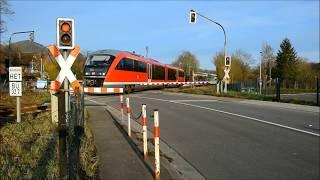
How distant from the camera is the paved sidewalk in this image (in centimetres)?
802

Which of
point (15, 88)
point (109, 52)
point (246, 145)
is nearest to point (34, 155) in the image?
point (246, 145)

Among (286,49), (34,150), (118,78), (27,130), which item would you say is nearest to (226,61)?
(118,78)

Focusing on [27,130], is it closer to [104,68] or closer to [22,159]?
[22,159]

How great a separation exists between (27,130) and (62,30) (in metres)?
5.64

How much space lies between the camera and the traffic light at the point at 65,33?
28.6 ft

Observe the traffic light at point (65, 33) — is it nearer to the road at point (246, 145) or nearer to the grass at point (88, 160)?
the grass at point (88, 160)

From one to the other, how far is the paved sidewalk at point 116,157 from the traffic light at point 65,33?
2.26 metres

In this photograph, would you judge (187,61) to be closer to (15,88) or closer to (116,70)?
(116,70)

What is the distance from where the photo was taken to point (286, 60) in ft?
330

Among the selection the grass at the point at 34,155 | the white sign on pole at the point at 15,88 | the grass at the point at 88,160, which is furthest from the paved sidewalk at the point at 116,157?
A: the white sign on pole at the point at 15,88

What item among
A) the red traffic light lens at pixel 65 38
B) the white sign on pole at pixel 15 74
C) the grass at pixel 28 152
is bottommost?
the grass at pixel 28 152

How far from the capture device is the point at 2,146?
11.3 m

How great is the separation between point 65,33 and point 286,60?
96.1m

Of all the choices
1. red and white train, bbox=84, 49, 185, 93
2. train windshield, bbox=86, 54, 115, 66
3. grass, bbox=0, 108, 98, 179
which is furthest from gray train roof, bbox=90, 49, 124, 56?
grass, bbox=0, 108, 98, 179
